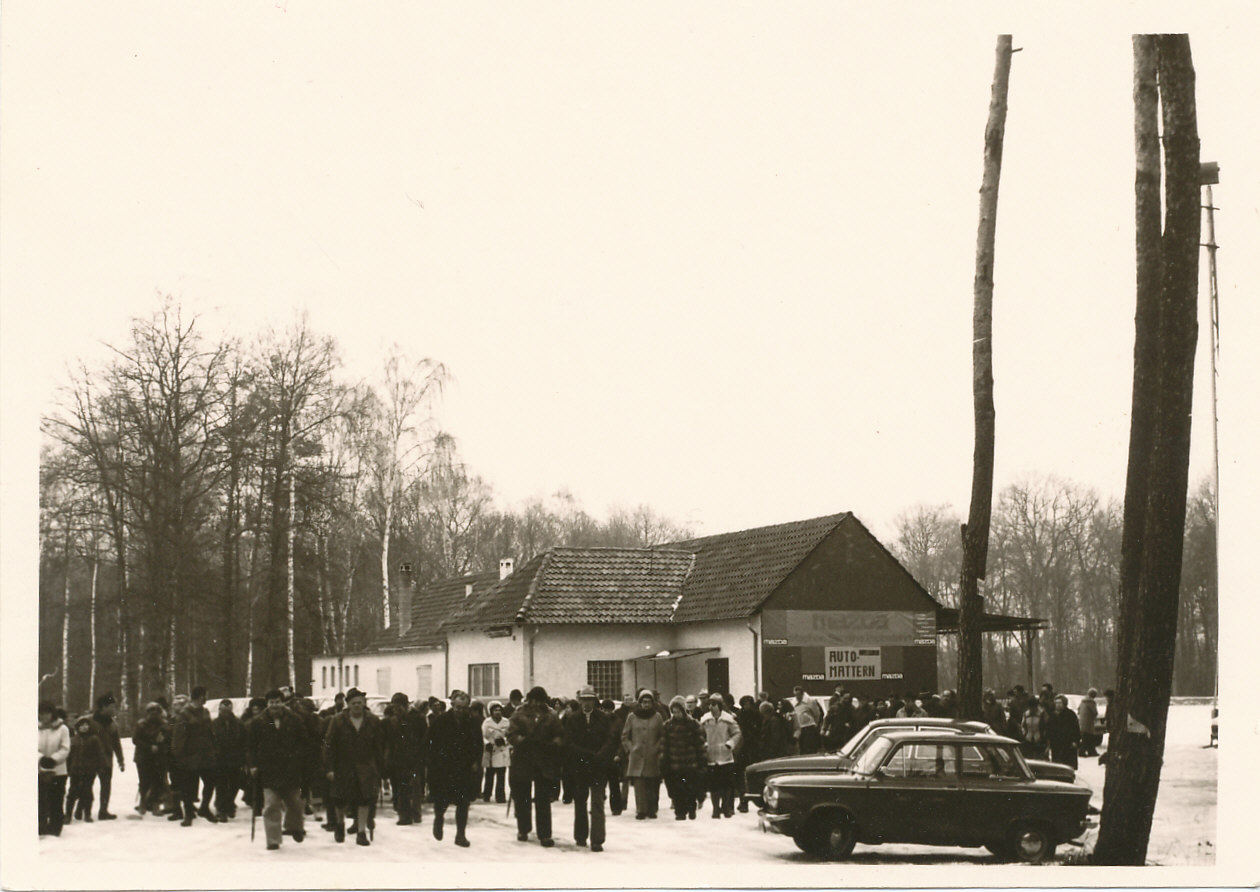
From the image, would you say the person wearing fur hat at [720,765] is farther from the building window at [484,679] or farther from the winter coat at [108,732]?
the building window at [484,679]

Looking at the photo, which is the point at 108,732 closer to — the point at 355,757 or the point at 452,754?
the point at 355,757

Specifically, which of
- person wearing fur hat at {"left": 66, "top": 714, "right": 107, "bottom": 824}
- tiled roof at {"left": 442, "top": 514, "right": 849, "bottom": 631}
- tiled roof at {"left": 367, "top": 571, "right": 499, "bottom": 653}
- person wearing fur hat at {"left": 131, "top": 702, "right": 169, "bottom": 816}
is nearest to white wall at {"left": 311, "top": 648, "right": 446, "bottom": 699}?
tiled roof at {"left": 367, "top": 571, "right": 499, "bottom": 653}

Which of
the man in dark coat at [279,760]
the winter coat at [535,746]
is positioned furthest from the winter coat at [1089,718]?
the man in dark coat at [279,760]

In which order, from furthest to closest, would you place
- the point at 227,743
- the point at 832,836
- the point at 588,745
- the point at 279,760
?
the point at 227,743
the point at 588,745
the point at 279,760
the point at 832,836

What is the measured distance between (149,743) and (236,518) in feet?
33.3

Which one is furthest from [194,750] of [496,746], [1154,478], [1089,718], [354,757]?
[1089,718]

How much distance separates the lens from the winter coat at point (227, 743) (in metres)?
16.6

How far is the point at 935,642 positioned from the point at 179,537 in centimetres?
1614

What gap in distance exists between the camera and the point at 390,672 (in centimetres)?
3803

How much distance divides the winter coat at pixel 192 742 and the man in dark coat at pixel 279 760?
152 centimetres

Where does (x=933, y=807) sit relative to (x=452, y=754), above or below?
below

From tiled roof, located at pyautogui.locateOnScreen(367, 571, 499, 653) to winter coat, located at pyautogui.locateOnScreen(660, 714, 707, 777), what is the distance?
17121 millimetres

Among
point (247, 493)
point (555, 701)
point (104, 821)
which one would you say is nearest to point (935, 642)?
point (555, 701)

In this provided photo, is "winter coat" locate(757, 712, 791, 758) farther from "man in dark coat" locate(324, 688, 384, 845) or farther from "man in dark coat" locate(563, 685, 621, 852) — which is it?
"man in dark coat" locate(324, 688, 384, 845)
